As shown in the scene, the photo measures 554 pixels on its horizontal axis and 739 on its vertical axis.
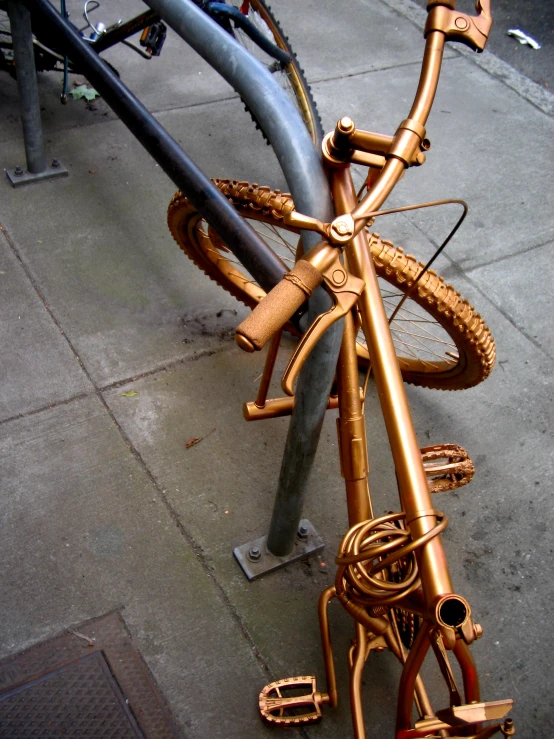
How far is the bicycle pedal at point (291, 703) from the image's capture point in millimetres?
2098

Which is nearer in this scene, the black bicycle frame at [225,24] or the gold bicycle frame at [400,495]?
the gold bicycle frame at [400,495]

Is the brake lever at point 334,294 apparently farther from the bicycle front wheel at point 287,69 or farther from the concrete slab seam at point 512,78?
the concrete slab seam at point 512,78

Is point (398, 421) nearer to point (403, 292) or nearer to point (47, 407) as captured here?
point (403, 292)

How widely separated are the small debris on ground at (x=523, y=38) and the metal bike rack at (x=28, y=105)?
382cm

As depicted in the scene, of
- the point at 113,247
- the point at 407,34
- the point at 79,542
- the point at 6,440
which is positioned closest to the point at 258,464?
the point at 79,542

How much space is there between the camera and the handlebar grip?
1.26 m

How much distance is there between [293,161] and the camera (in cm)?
164

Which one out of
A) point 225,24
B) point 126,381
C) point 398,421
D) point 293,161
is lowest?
point 126,381

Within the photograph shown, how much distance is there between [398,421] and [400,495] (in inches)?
6.2

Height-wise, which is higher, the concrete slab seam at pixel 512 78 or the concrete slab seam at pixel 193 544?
the concrete slab seam at pixel 512 78

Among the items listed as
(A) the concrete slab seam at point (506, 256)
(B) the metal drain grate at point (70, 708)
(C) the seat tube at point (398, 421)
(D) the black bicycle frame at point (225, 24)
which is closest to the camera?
(C) the seat tube at point (398, 421)

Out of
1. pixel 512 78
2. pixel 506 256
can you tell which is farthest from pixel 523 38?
pixel 506 256

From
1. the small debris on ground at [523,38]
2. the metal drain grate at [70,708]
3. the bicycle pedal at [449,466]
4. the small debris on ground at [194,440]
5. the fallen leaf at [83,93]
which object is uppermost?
the fallen leaf at [83,93]

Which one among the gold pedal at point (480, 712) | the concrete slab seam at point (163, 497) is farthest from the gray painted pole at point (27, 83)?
the gold pedal at point (480, 712)
